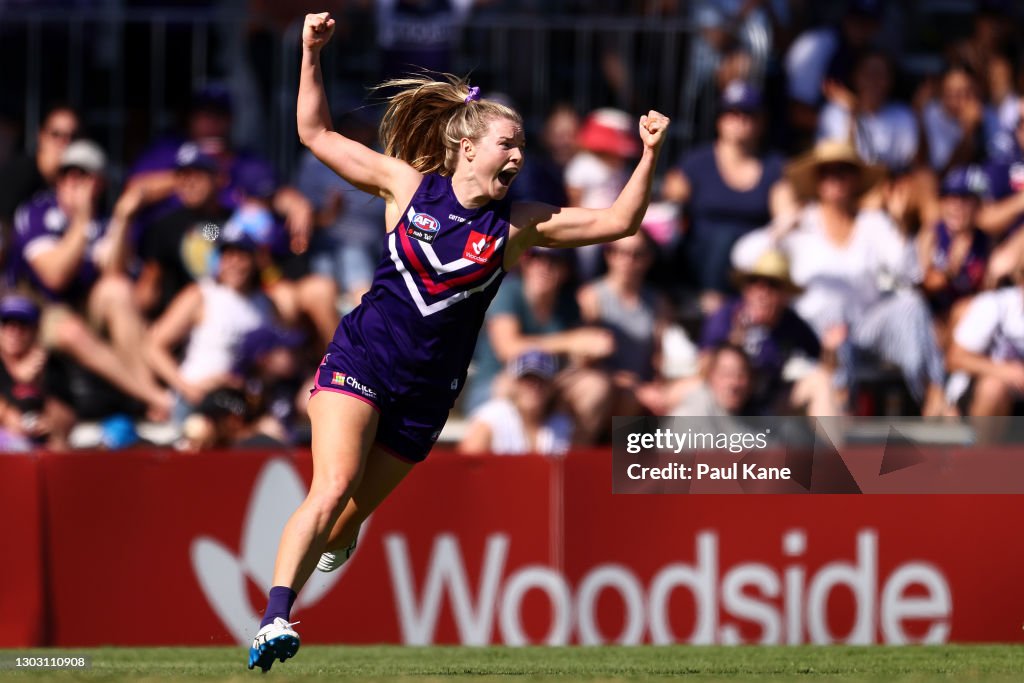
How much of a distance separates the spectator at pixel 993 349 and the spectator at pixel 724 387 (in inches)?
56.3

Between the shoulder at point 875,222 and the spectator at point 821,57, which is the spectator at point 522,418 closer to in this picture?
the shoulder at point 875,222

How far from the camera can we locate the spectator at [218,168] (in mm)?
10898

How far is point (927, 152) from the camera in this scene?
458 inches

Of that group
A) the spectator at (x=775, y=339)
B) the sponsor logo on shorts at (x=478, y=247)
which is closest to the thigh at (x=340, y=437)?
the sponsor logo on shorts at (x=478, y=247)

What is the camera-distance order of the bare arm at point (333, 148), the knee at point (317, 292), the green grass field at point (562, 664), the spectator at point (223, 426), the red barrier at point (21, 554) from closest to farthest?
the bare arm at point (333, 148) → the green grass field at point (562, 664) → the red barrier at point (21, 554) → the spectator at point (223, 426) → the knee at point (317, 292)

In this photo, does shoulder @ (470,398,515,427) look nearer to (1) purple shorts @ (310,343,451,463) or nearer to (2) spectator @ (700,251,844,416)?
(2) spectator @ (700,251,844,416)

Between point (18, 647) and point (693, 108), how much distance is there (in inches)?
230

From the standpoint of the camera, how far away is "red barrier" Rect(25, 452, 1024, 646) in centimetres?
898

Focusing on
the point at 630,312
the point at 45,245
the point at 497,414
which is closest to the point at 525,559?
the point at 497,414

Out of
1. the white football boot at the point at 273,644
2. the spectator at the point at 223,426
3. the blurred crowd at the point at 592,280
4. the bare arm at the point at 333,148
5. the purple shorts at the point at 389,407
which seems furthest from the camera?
the blurred crowd at the point at 592,280

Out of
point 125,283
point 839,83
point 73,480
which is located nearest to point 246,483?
point 73,480

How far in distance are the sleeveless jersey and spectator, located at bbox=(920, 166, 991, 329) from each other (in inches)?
206

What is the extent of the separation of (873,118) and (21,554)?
20.1 ft

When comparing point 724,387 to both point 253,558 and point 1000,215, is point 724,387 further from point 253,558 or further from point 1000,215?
point 253,558
